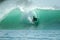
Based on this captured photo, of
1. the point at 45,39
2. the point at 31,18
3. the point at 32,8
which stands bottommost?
the point at 45,39

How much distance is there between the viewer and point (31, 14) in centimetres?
237

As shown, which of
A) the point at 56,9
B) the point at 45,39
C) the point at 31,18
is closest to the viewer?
the point at 45,39

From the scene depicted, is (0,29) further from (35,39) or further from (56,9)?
(56,9)

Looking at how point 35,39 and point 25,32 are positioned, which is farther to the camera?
point 25,32

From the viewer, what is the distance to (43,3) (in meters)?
2.35

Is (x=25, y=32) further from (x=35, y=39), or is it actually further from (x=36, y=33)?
(x=35, y=39)

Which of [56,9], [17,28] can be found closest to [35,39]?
[17,28]

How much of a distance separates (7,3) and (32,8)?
456 mm

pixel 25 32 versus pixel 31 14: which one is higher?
pixel 31 14

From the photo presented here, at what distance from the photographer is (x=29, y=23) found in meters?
2.28

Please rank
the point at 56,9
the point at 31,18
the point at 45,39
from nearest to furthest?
1. the point at 45,39
2. the point at 56,9
3. the point at 31,18

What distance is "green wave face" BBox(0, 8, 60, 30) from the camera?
2.26 m

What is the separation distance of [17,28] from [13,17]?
0.21 metres

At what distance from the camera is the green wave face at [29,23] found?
2.26 metres
